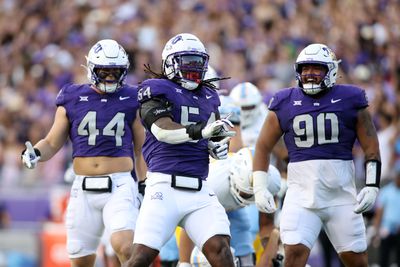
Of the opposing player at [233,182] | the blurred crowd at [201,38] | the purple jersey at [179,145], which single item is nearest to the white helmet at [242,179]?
the opposing player at [233,182]

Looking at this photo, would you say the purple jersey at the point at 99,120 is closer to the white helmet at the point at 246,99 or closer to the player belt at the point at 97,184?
the player belt at the point at 97,184

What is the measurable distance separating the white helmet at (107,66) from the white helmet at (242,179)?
1.23 m

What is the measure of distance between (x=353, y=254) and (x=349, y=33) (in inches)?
330

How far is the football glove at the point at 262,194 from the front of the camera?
8922 millimetres

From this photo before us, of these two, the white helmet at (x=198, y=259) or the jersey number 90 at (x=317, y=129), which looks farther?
the white helmet at (x=198, y=259)

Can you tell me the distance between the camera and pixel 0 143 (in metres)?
17.4

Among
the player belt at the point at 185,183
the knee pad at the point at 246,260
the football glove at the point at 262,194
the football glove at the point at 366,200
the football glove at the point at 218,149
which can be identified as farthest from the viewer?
the knee pad at the point at 246,260

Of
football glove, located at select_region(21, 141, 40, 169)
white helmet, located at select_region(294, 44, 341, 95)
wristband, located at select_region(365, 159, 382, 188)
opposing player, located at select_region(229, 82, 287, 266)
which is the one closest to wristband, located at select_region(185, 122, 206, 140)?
white helmet, located at select_region(294, 44, 341, 95)

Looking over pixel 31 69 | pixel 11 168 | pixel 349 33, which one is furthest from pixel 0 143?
pixel 349 33

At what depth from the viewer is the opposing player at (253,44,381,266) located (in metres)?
8.73

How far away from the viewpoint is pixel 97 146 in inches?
367

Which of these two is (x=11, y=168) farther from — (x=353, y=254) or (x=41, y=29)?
(x=353, y=254)

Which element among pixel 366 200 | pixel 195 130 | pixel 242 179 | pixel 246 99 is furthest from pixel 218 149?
pixel 246 99

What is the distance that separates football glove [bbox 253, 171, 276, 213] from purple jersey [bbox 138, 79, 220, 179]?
0.65 meters
